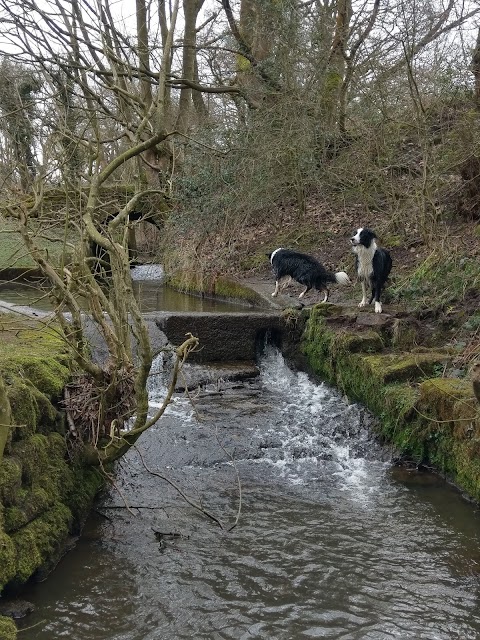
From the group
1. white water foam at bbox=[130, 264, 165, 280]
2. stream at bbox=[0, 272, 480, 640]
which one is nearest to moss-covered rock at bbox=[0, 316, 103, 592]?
stream at bbox=[0, 272, 480, 640]

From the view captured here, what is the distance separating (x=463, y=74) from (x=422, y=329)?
17.6 ft

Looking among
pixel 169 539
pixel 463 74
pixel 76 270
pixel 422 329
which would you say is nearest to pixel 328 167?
pixel 463 74

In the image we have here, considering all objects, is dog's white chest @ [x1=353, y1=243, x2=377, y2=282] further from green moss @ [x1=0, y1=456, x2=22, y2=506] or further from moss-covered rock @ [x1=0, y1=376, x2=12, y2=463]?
moss-covered rock @ [x1=0, y1=376, x2=12, y2=463]

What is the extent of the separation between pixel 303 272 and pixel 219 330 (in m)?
1.98

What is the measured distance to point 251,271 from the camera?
1533 cm

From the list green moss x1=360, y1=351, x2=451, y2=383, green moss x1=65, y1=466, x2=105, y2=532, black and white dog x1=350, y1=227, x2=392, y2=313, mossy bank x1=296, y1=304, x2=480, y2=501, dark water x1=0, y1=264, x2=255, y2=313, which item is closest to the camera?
green moss x1=65, y1=466, x2=105, y2=532

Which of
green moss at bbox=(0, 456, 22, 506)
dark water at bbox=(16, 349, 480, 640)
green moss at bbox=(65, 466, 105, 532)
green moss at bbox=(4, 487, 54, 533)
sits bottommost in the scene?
dark water at bbox=(16, 349, 480, 640)

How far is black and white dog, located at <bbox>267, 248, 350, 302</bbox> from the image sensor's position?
11.1 m

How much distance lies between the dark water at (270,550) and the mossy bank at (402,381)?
30 cm

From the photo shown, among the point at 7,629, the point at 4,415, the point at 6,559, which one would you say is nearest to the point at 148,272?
the point at 6,559

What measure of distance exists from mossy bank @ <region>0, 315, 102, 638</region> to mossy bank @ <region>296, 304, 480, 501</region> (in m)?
3.29

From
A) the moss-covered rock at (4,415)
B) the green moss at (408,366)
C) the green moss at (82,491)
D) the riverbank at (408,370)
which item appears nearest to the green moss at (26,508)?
→ the green moss at (82,491)

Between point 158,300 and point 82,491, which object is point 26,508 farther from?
point 158,300

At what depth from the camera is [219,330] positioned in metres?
10.4
